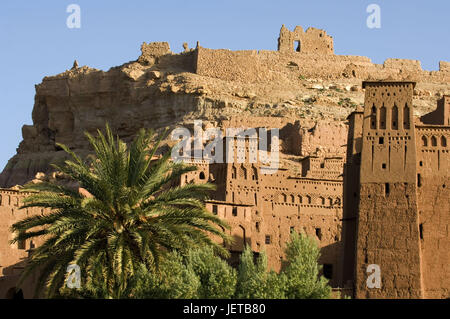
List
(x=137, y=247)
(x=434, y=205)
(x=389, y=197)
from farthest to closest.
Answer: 1. (x=434, y=205)
2. (x=389, y=197)
3. (x=137, y=247)

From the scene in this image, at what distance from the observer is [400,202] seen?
40.2 m

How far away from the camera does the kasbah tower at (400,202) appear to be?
39.4 meters

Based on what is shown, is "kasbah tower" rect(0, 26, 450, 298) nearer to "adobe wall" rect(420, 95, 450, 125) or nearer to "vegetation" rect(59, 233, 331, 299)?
"adobe wall" rect(420, 95, 450, 125)

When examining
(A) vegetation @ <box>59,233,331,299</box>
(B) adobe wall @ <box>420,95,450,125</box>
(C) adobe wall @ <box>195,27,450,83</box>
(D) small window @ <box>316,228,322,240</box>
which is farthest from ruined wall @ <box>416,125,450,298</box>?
(C) adobe wall @ <box>195,27,450,83</box>

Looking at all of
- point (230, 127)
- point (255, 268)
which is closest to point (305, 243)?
point (255, 268)

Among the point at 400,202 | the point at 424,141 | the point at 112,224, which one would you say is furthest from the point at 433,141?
the point at 112,224

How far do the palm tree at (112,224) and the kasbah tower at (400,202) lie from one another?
6607 mm

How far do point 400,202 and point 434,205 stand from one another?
1458 mm

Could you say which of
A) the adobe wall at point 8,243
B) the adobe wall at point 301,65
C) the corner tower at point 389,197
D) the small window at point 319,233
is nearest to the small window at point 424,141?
the corner tower at point 389,197

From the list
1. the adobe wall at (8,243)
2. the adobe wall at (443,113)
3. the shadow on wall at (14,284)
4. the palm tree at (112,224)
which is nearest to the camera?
the palm tree at (112,224)

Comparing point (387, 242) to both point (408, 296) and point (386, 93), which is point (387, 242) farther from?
point (386, 93)

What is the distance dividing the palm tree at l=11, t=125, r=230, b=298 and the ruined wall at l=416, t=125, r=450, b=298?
27.6 ft

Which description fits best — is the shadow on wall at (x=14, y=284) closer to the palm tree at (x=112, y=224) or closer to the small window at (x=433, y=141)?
the palm tree at (x=112, y=224)

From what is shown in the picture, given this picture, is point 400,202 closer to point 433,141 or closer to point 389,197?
point 389,197
